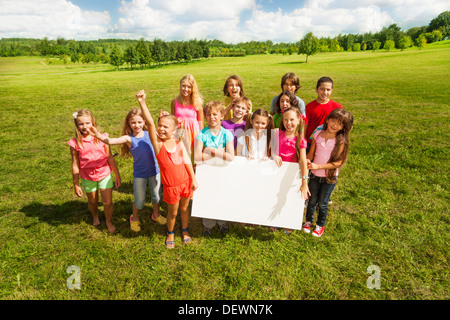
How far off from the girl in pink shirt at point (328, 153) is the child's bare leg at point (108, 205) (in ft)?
9.99

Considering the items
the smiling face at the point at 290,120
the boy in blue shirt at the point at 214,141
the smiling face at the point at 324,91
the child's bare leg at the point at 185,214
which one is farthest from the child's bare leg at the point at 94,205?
the smiling face at the point at 324,91

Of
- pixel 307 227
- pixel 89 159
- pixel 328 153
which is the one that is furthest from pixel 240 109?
pixel 89 159

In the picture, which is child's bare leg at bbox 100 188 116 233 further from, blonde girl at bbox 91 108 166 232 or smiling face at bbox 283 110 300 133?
smiling face at bbox 283 110 300 133

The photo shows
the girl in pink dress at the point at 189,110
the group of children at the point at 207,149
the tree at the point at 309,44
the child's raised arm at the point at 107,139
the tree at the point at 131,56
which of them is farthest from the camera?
the tree at the point at 131,56

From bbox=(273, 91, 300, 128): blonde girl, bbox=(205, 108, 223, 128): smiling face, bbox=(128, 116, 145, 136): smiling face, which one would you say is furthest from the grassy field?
bbox=(273, 91, 300, 128): blonde girl

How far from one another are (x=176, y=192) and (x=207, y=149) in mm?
735

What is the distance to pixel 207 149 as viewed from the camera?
335 cm

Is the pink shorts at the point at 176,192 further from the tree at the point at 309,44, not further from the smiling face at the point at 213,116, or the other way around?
the tree at the point at 309,44

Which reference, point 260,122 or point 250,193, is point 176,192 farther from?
point 260,122

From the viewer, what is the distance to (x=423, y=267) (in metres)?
3.14

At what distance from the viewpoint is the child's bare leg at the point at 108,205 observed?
143 inches
